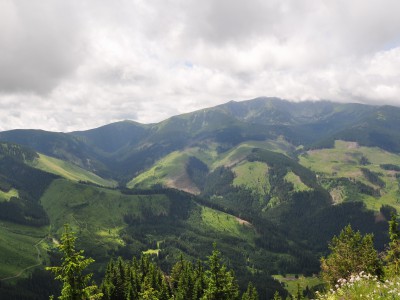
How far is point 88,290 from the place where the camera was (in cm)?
4309

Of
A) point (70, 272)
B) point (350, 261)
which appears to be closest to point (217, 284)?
point (70, 272)

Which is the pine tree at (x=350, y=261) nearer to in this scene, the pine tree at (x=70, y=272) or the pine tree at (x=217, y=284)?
the pine tree at (x=217, y=284)

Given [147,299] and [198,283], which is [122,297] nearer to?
[198,283]

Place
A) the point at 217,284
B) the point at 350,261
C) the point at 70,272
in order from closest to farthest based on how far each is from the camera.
A: 1. the point at 70,272
2. the point at 217,284
3. the point at 350,261

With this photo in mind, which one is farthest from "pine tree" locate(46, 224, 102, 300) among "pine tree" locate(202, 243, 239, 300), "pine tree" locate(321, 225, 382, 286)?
"pine tree" locate(321, 225, 382, 286)

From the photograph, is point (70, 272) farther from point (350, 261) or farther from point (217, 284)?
point (350, 261)

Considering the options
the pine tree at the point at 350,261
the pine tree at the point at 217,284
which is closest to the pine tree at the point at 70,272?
the pine tree at the point at 217,284

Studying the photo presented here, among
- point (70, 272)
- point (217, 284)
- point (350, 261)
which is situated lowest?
point (350, 261)

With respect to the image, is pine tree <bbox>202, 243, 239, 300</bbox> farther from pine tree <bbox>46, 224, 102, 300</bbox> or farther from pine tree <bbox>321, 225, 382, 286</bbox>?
pine tree <bbox>321, 225, 382, 286</bbox>

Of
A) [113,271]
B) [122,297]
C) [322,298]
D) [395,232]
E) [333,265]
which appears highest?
[322,298]

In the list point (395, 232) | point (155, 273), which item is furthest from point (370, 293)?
point (155, 273)

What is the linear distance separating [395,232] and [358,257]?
11.2 metres

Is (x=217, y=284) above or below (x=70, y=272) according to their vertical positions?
below

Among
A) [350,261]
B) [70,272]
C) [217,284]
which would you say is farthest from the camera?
[350,261]
